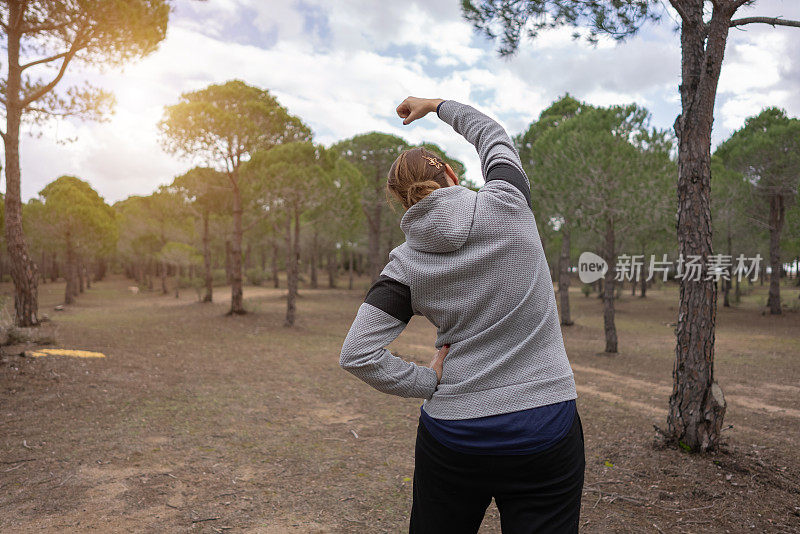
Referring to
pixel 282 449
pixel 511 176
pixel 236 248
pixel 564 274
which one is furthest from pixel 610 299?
pixel 236 248

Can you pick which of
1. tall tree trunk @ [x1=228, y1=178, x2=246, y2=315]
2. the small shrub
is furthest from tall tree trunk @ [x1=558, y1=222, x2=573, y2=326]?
the small shrub

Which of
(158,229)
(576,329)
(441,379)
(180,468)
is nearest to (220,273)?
(158,229)

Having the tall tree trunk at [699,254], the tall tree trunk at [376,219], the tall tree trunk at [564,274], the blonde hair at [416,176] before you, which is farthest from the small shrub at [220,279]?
the blonde hair at [416,176]

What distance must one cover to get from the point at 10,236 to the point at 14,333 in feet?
6.48

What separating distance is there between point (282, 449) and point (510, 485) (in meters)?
3.89

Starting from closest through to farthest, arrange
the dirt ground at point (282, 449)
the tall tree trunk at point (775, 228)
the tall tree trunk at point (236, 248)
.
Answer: the dirt ground at point (282, 449) → the tall tree trunk at point (236, 248) → the tall tree trunk at point (775, 228)

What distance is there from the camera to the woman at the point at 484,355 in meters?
1.19

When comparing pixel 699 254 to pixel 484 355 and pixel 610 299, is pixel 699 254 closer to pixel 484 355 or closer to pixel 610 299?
pixel 484 355

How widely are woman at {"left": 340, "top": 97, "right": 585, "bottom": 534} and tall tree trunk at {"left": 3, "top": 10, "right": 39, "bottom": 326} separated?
1007cm

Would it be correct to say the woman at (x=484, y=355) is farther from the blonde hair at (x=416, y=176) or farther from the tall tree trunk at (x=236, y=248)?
the tall tree trunk at (x=236, y=248)

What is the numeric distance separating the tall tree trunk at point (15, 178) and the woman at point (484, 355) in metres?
10.1

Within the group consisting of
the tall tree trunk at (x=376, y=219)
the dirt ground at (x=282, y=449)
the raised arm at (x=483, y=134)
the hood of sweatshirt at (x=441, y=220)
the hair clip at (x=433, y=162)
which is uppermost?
the tall tree trunk at (x=376, y=219)

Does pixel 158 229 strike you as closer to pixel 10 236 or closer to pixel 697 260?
pixel 10 236

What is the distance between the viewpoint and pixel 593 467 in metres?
4.12
